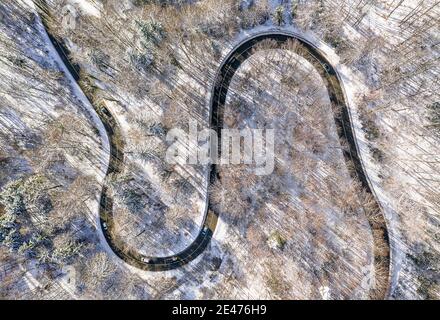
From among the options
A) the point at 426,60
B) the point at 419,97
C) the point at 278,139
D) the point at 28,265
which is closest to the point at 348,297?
the point at 278,139

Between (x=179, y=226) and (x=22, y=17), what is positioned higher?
(x=22, y=17)

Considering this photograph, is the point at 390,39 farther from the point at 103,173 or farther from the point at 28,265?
the point at 28,265

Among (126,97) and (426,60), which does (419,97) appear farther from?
(126,97)

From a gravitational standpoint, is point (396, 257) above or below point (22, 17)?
above
